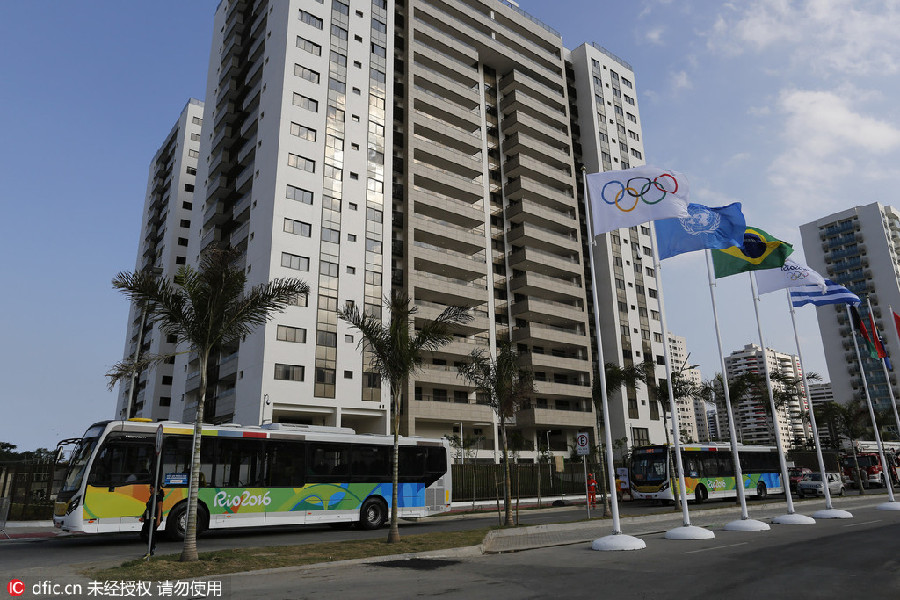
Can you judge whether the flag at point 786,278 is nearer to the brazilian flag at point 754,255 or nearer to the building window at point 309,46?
the brazilian flag at point 754,255

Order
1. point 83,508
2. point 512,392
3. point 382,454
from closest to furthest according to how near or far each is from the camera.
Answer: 1. point 83,508
2. point 382,454
3. point 512,392

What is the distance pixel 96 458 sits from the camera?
1688cm

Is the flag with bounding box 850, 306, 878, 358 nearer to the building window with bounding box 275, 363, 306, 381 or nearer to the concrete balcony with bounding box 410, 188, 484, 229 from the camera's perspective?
the building window with bounding box 275, 363, 306, 381

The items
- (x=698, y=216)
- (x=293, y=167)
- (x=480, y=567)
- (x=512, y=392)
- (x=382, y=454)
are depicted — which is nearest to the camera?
(x=480, y=567)

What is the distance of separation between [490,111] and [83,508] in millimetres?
64643

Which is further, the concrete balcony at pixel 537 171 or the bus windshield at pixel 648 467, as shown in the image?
the concrete balcony at pixel 537 171

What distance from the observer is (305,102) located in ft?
163

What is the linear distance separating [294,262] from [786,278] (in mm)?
33659

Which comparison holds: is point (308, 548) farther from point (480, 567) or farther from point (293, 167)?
point (293, 167)

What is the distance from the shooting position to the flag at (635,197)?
17.4 meters

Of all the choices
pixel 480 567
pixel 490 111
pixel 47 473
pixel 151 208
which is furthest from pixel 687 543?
pixel 151 208

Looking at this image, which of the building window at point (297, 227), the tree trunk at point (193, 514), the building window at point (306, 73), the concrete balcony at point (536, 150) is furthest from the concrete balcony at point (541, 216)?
the tree trunk at point (193, 514)

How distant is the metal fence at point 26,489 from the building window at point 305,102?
33627mm

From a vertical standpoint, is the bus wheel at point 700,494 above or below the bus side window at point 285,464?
below
